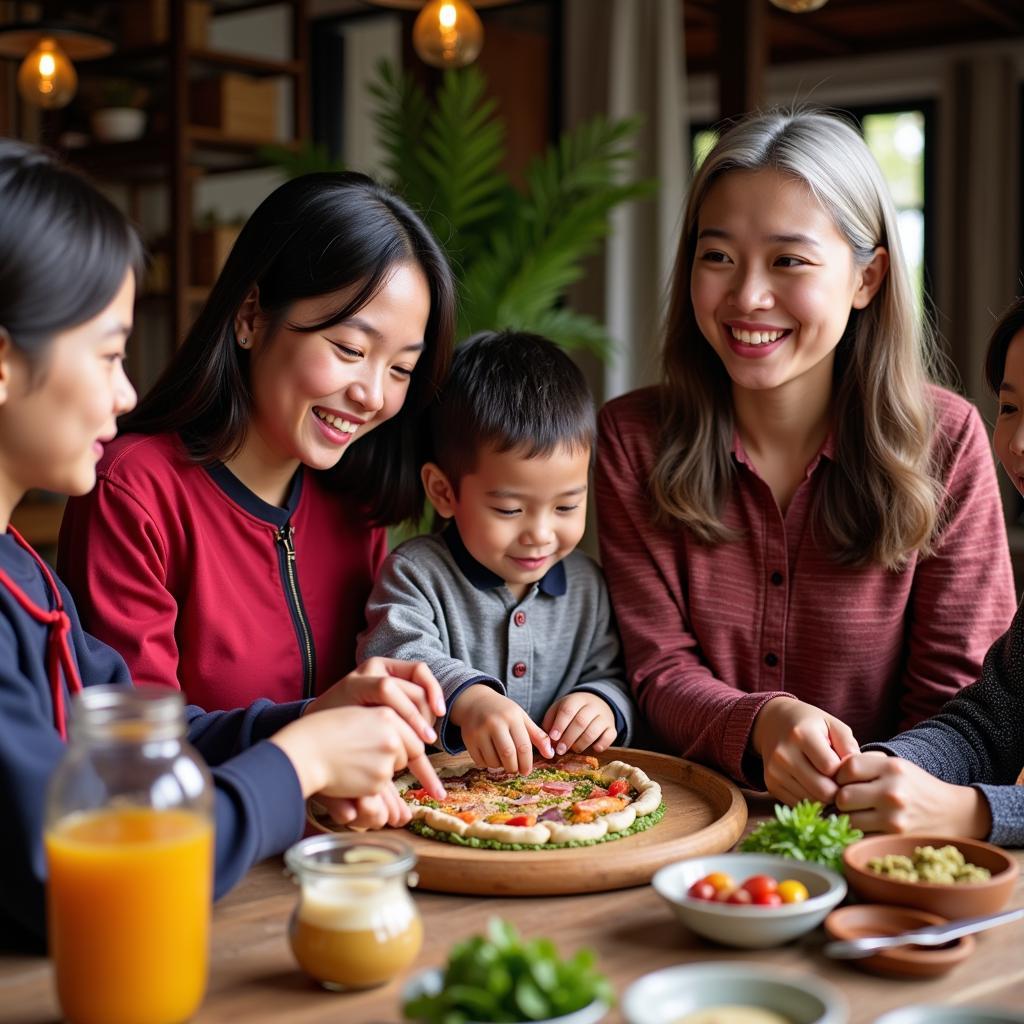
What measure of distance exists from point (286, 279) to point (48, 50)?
10.0 feet

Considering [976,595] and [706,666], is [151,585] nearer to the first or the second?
[706,666]

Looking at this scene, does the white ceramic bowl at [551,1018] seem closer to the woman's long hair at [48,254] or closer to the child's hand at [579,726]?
the woman's long hair at [48,254]

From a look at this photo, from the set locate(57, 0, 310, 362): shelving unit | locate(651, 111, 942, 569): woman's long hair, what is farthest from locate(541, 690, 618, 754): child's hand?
locate(57, 0, 310, 362): shelving unit

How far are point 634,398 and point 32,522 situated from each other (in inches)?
154

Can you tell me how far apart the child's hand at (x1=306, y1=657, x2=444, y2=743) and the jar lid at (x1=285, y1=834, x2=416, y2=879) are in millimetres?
306

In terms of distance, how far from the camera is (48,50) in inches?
174

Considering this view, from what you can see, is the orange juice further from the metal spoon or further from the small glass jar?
the metal spoon

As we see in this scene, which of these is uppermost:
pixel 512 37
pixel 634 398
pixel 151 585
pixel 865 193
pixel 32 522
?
pixel 512 37

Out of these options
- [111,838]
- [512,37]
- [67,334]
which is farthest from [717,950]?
[512,37]

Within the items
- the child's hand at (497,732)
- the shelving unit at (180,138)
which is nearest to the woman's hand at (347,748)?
the child's hand at (497,732)

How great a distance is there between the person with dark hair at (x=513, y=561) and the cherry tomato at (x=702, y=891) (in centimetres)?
62

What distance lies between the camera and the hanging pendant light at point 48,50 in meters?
4.38

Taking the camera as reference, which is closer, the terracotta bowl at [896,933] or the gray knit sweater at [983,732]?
the terracotta bowl at [896,933]

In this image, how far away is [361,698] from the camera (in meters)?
1.52
